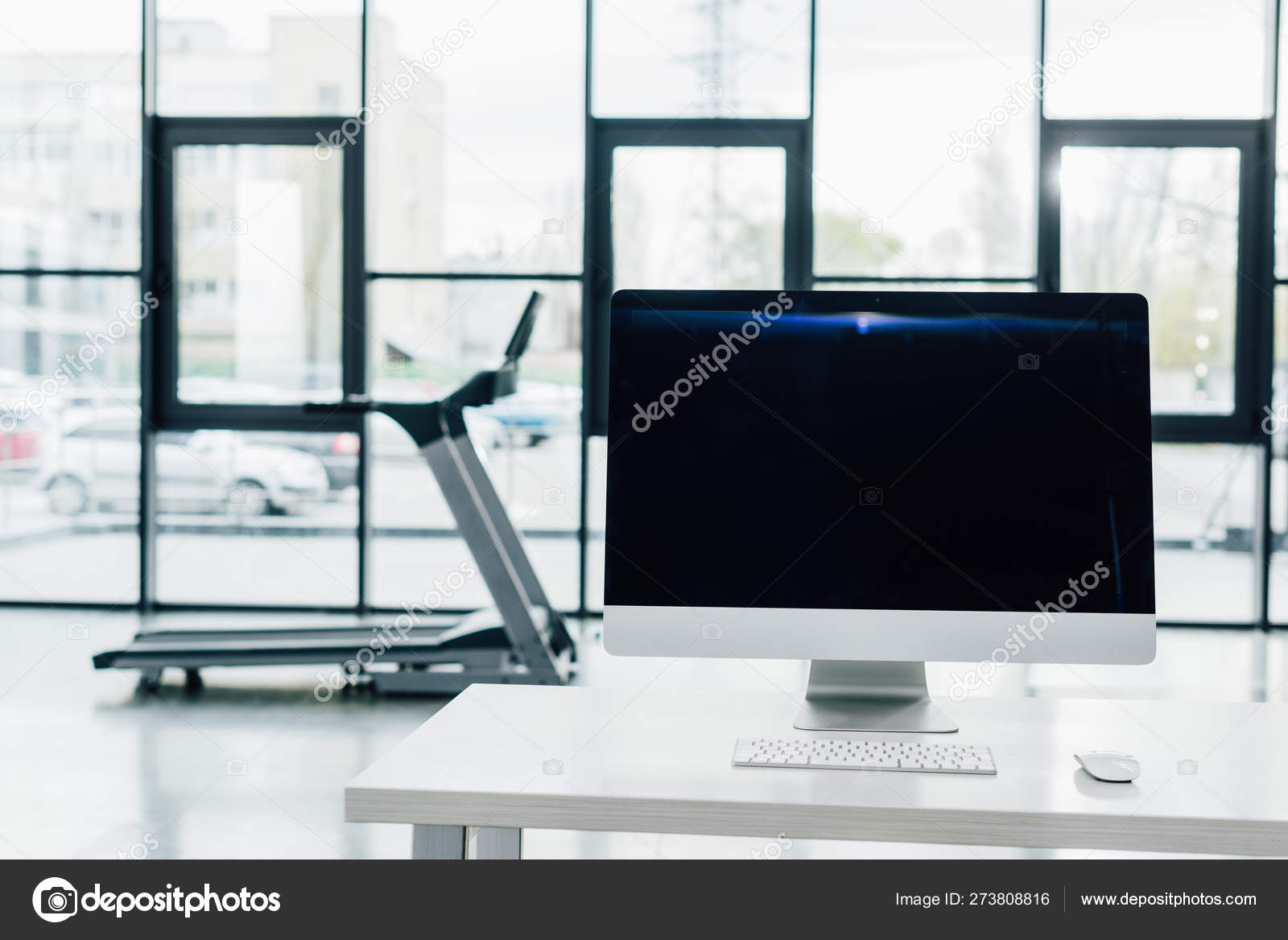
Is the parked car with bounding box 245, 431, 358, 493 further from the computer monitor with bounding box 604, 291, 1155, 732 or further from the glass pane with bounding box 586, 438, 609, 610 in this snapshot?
the computer monitor with bounding box 604, 291, 1155, 732

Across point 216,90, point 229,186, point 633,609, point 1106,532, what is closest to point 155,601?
point 229,186

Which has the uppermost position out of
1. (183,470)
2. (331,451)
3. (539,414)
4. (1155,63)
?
(1155,63)

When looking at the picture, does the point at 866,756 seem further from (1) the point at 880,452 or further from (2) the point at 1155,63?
(2) the point at 1155,63

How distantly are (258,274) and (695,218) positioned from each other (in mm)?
2070

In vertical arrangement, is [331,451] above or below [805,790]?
above

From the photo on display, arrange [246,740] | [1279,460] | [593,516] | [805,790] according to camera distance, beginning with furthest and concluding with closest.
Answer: [593,516], [1279,460], [246,740], [805,790]

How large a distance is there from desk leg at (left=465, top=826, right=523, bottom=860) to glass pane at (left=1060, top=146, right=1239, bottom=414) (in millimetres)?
4249

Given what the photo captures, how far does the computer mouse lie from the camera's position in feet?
3.57

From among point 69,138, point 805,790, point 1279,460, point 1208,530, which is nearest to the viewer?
point 805,790

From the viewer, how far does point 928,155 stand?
4.90 metres

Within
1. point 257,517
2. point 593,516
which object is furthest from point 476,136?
point 257,517

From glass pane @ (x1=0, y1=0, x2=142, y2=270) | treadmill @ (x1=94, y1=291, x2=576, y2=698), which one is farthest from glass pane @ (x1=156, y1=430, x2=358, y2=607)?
treadmill @ (x1=94, y1=291, x2=576, y2=698)

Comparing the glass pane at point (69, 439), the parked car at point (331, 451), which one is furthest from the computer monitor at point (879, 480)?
the glass pane at point (69, 439)

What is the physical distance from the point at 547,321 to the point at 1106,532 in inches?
155
